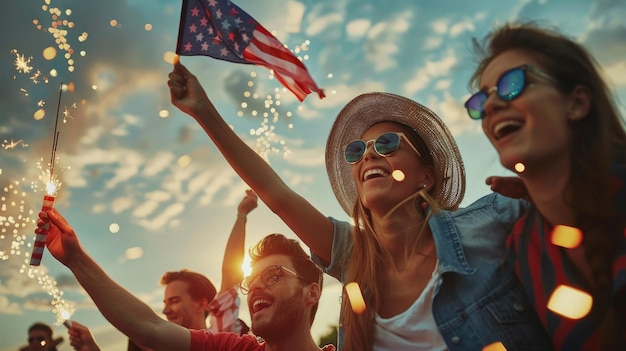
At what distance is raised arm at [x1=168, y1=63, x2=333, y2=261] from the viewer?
128 inches

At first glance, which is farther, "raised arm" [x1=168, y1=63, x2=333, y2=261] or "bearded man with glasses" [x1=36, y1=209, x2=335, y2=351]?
"bearded man with glasses" [x1=36, y1=209, x2=335, y2=351]

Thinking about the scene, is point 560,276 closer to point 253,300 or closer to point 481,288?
point 481,288

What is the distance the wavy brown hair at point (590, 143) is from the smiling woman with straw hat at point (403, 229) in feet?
1.57

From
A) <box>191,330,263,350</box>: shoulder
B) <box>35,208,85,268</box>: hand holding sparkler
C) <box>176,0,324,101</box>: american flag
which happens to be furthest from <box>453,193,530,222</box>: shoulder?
<box>35,208,85,268</box>: hand holding sparkler

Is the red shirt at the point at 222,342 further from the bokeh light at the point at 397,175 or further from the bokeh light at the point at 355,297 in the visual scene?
the bokeh light at the point at 397,175

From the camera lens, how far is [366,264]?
3.13m

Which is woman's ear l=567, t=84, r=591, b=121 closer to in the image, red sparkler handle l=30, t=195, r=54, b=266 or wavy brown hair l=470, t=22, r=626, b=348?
wavy brown hair l=470, t=22, r=626, b=348

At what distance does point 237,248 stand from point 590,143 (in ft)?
14.9

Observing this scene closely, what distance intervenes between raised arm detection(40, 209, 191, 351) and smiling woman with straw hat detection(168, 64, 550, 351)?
138cm

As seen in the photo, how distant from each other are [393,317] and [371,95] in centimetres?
151

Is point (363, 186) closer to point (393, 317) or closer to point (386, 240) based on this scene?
point (386, 240)

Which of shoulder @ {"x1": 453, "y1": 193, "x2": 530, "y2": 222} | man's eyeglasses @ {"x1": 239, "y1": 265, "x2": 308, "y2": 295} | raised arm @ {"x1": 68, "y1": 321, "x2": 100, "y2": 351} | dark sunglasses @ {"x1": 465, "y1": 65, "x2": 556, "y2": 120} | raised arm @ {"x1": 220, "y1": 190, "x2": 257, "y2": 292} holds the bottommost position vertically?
shoulder @ {"x1": 453, "y1": 193, "x2": 530, "y2": 222}

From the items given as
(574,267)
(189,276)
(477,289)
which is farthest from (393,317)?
(189,276)

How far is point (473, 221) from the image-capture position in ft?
10.0
